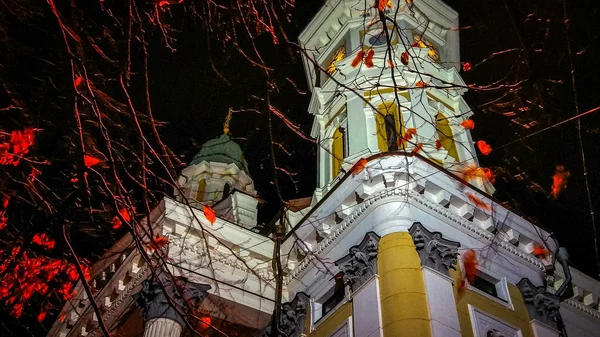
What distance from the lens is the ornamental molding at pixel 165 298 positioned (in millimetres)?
13703

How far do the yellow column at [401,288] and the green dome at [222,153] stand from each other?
77.8 feet

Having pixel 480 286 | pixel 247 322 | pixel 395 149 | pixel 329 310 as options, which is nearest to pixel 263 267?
pixel 247 322

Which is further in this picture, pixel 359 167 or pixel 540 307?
pixel 359 167

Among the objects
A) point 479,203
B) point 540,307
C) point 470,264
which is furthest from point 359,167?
point 540,307

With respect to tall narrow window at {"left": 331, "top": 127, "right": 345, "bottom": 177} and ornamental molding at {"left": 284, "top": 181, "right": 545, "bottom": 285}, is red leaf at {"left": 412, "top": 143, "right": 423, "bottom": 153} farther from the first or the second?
tall narrow window at {"left": 331, "top": 127, "right": 345, "bottom": 177}

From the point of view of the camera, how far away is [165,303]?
13.8 meters

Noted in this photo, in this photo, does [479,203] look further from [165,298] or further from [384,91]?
[165,298]

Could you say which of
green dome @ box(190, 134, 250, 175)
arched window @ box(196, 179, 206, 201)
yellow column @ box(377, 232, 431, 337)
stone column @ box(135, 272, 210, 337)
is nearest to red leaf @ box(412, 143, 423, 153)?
yellow column @ box(377, 232, 431, 337)

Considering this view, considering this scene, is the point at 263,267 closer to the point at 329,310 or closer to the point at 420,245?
the point at 329,310

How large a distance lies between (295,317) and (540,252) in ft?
23.4

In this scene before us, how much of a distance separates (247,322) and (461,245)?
637cm

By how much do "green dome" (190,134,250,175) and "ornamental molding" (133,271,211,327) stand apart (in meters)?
21.5

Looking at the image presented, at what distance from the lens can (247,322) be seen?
15617mm

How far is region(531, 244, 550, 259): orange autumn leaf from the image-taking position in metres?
15.3
